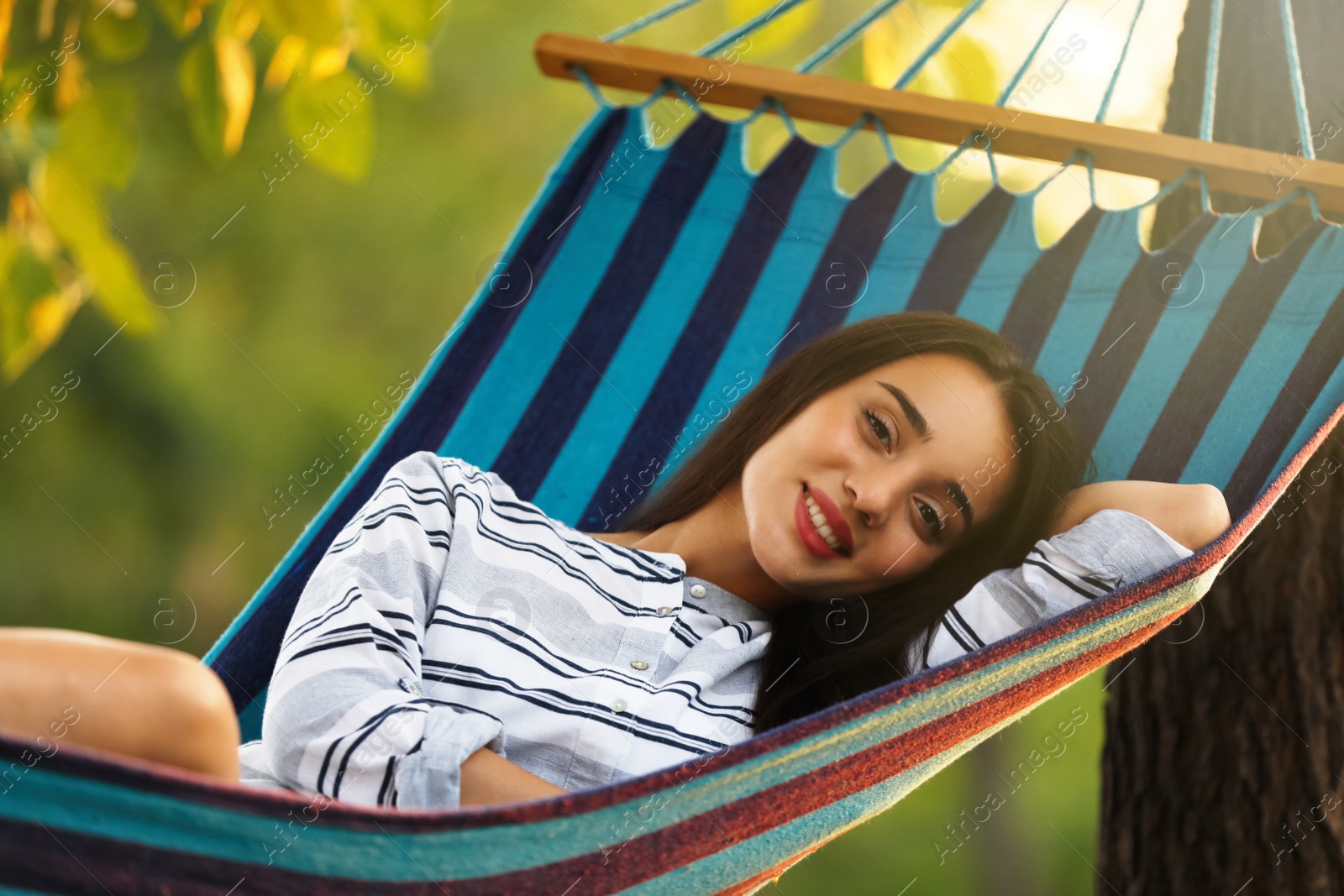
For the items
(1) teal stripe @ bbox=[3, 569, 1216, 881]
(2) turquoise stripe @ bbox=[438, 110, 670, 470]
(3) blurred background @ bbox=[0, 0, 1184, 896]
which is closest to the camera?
(1) teal stripe @ bbox=[3, 569, 1216, 881]

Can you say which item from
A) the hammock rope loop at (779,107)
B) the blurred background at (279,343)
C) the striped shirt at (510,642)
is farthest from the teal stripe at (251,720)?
the blurred background at (279,343)

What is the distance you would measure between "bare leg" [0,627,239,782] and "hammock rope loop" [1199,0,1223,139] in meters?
1.52

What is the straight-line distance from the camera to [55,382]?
7348 millimetres

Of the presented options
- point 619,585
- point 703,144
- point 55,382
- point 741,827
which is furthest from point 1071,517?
point 55,382

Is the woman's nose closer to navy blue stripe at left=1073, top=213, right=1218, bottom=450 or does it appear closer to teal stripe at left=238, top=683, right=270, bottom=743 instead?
navy blue stripe at left=1073, top=213, right=1218, bottom=450

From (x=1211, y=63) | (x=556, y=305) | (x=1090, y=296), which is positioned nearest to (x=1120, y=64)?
(x=1211, y=63)

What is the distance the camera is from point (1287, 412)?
1456 millimetres

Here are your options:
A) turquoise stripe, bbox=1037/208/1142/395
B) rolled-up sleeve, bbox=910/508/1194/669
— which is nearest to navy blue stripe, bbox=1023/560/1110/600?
rolled-up sleeve, bbox=910/508/1194/669

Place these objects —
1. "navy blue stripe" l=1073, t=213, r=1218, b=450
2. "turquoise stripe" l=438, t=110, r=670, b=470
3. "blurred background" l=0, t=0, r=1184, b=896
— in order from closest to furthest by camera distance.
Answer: "navy blue stripe" l=1073, t=213, r=1218, b=450 < "turquoise stripe" l=438, t=110, r=670, b=470 < "blurred background" l=0, t=0, r=1184, b=896

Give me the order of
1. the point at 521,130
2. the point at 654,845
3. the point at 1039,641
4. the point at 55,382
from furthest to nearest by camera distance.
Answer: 1. the point at 521,130
2. the point at 55,382
3. the point at 1039,641
4. the point at 654,845

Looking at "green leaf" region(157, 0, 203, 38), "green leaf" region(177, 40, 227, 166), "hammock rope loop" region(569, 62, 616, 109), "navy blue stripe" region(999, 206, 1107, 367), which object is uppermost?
"green leaf" region(157, 0, 203, 38)

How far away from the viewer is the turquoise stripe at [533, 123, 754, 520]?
5.99 feet

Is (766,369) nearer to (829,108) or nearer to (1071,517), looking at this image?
(829,108)

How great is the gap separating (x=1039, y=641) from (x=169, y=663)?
0.75 m
